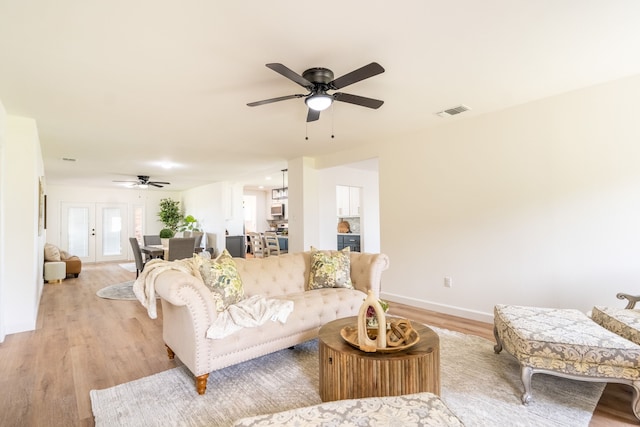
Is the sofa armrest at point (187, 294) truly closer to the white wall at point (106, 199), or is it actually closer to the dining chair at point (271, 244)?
the dining chair at point (271, 244)

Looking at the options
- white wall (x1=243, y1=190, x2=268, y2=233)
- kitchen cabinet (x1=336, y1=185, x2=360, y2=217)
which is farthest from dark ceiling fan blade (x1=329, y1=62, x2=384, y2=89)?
white wall (x1=243, y1=190, x2=268, y2=233)

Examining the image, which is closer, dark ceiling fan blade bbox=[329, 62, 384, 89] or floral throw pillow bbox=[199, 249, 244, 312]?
dark ceiling fan blade bbox=[329, 62, 384, 89]

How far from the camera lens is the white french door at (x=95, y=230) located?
9734mm

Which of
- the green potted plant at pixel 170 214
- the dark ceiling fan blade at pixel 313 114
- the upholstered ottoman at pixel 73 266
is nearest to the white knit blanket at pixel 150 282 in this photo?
the dark ceiling fan blade at pixel 313 114

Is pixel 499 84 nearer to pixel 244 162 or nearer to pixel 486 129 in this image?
pixel 486 129

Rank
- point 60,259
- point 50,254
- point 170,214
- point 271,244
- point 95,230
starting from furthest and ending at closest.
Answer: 1. point 170,214
2. point 95,230
3. point 271,244
4. point 60,259
5. point 50,254

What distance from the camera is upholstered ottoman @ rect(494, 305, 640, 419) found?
1.93 meters

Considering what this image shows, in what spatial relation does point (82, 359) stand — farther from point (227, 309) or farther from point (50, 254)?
point (50, 254)

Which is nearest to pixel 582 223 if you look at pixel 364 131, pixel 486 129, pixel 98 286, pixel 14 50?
pixel 486 129

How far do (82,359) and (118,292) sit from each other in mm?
3076

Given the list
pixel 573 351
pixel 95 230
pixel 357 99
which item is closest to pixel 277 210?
pixel 95 230

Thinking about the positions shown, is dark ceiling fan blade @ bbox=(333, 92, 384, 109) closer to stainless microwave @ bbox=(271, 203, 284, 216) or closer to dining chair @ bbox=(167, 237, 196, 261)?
dining chair @ bbox=(167, 237, 196, 261)

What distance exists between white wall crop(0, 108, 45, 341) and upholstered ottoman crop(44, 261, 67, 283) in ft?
10.8

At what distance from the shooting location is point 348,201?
8.42m
